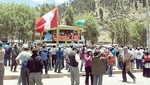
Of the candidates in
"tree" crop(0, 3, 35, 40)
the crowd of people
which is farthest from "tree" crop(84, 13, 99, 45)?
the crowd of people

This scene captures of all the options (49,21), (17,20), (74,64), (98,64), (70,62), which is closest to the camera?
(98,64)

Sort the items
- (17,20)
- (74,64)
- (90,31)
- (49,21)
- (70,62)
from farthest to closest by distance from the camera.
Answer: (90,31) < (17,20) < (49,21) < (70,62) < (74,64)

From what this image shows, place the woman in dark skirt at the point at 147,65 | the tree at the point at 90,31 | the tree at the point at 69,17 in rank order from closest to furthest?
1. the woman in dark skirt at the point at 147,65
2. the tree at the point at 90,31
3. the tree at the point at 69,17

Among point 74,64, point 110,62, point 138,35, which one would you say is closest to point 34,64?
point 74,64

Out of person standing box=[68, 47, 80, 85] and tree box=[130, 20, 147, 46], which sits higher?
tree box=[130, 20, 147, 46]

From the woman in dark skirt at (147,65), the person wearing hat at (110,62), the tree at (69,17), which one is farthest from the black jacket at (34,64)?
the tree at (69,17)

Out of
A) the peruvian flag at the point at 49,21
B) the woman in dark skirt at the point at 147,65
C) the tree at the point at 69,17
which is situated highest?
the tree at the point at 69,17

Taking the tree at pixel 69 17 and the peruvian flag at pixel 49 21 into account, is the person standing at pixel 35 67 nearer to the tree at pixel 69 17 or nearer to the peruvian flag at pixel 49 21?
the peruvian flag at pixel 49 21

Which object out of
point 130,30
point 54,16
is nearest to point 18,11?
point 130,30

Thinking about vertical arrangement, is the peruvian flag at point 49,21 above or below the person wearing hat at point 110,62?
above

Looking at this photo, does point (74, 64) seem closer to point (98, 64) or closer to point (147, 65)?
point (98, 64)

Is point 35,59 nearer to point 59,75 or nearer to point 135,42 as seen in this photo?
point 59,75

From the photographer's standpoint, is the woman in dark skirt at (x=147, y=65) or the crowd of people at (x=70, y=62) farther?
the woman in dark skirt at (x=147, y=65)

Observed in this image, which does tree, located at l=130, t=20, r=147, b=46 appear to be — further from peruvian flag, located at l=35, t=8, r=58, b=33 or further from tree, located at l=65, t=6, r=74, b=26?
peruvian flag, located at l=35, t=8, r=58, b=33
